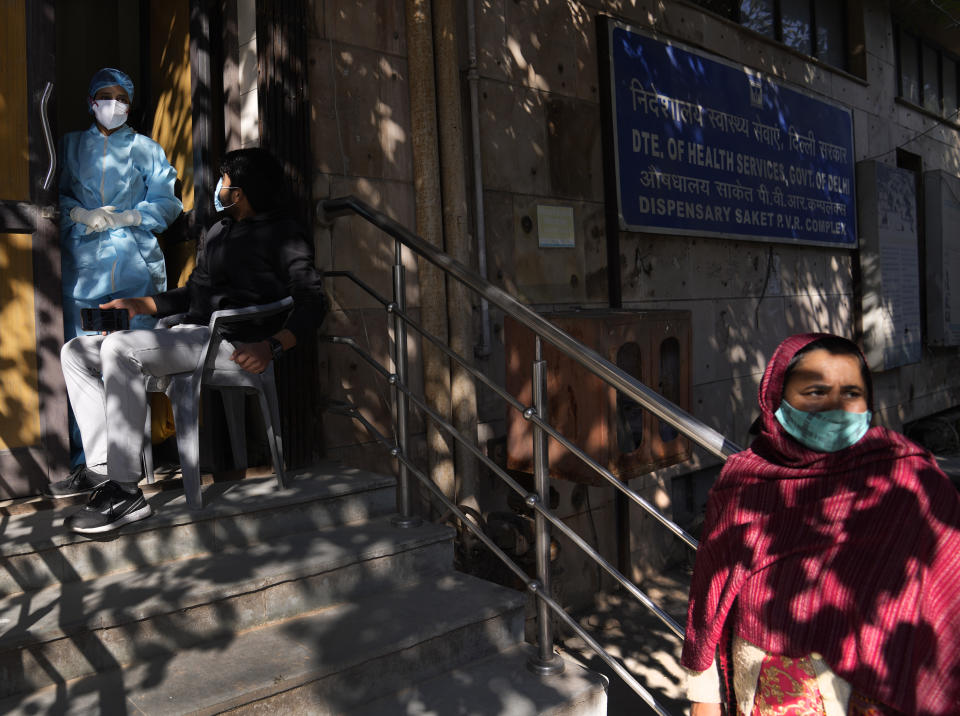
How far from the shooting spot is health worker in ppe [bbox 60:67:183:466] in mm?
3729

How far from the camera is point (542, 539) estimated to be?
9.05ft

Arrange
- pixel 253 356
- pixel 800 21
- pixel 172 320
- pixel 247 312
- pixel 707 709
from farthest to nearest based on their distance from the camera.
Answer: pixel 800 21
pixel 172 320
pixel 247 312
pixel 253 356
pixel 707 709

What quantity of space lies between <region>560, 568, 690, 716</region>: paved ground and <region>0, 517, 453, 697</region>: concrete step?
1.79 metres

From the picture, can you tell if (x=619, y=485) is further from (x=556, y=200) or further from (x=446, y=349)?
(x=556, y=200)

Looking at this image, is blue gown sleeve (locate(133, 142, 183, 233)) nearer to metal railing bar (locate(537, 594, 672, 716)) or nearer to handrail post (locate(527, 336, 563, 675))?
handrail post (locate(527, 336, 563, 675))

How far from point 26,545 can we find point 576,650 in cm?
336

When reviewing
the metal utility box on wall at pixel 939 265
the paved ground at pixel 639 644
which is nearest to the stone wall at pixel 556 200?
the paved ground at pixel 639 644

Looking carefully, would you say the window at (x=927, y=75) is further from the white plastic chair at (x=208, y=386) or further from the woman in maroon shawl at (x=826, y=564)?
the woman in maroon shawl at (x=826, y=564)

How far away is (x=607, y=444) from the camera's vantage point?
4.03m

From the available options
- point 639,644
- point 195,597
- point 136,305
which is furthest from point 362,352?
point 639,644

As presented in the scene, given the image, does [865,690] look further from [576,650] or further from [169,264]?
[169,264]

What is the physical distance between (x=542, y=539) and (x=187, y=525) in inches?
50.5

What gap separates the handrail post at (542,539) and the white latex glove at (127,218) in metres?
2.23

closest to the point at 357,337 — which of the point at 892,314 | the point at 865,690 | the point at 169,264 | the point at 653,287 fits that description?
the point at 169,264
